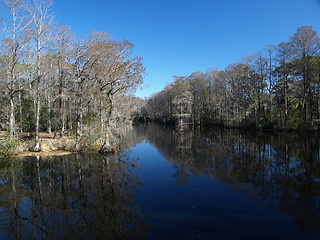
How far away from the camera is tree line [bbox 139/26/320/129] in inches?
1270

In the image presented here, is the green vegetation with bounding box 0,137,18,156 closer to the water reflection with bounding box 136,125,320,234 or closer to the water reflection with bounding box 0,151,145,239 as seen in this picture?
the water reflection with bounding box 0,151,145,239

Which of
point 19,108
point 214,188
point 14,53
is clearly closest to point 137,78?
point 14,53

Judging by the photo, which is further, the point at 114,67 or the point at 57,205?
the point at 114,67

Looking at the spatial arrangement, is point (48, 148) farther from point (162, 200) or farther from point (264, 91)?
point (264, 91)

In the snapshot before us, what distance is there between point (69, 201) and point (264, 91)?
152 ft

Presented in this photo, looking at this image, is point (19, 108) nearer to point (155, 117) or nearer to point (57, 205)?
point (57, 205)

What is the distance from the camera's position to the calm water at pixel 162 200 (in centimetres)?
579

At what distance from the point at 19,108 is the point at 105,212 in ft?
83.2

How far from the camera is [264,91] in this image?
4422 centimetres

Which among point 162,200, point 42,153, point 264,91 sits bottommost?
point 162,200

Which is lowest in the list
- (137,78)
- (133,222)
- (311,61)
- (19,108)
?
(133,222)

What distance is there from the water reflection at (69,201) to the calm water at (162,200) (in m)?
0.03

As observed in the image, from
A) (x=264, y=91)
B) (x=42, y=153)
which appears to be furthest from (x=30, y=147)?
(x=264, y=91)

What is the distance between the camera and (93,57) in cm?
1847
